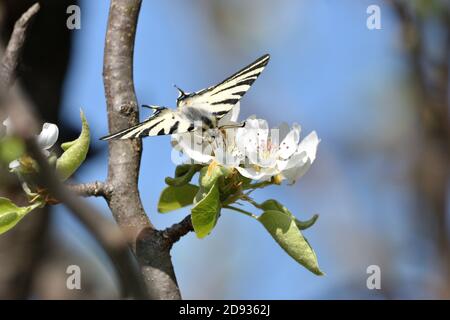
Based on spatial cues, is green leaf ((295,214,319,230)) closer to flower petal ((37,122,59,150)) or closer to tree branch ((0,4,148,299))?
flower petal ((37,122,59,150))

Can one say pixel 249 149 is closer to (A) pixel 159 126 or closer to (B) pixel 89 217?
(A) pixel 159 126

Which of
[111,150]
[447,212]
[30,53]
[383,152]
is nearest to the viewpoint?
[111,150]

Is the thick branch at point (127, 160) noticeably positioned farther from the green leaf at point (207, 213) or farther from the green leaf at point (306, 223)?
the green leaf at point (306, 223)

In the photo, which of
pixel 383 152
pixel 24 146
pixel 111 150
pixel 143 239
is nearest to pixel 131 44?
pixel 111 150

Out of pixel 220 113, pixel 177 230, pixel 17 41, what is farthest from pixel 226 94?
pixel 17 41
